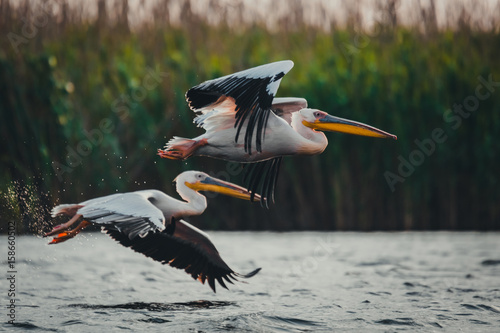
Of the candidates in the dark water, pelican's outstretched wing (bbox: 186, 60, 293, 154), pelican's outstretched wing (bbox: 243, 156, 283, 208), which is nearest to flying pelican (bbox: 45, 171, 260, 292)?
pelican's outstretched wing (bbox: 243, 156, 283, 208)

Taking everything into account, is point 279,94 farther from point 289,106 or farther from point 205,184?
point 205,184

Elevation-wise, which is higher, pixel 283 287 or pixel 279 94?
pixel 279 94

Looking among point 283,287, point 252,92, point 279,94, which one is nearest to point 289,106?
point 252,92

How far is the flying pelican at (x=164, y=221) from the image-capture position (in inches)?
223

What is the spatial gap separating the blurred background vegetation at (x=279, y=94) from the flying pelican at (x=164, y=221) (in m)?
3.68

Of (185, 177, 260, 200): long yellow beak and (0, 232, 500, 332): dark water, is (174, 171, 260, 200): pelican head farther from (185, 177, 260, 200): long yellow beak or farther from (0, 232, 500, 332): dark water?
(0, 232, 500, 332): dark water

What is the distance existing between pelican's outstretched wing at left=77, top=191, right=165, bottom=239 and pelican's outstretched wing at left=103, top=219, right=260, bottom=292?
1079mm

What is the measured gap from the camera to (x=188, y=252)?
7.16 meters

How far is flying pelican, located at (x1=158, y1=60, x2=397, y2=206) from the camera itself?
582 cm

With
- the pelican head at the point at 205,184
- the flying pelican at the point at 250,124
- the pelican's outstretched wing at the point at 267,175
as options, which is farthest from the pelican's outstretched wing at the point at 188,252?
the flying pelican at the point at 250,124

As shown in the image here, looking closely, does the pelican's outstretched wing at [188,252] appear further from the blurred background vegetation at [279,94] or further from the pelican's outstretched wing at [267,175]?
the blurred background vegetation at [279,94]

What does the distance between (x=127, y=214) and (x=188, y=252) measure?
1572mm

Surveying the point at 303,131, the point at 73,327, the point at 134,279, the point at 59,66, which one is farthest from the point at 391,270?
the point at 59,66

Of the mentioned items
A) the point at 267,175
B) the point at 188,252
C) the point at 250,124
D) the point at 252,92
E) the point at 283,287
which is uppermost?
the point at 252,92
